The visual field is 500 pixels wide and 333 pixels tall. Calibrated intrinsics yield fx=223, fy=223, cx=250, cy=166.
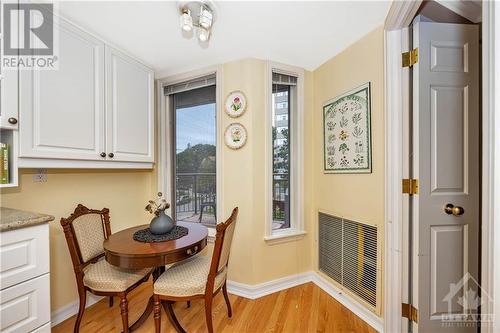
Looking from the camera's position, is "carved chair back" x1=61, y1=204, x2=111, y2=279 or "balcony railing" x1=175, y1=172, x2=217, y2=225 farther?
"balcony railing" x1=175, y1=172, x2=217, y2=225

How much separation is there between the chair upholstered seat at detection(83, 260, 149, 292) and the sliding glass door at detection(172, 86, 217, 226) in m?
0.96

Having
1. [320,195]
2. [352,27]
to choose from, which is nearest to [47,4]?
[352,27]

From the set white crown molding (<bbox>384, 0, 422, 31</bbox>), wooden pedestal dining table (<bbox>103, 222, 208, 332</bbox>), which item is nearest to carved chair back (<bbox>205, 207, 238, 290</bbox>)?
wooden pedestal dining table (<bbox>103, 222, 208, 332</bbox>)

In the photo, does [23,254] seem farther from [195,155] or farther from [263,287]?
[263,287]

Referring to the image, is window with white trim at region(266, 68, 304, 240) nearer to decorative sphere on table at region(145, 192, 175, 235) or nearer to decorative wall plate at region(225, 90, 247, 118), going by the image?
decorative wall plate at region(225, 90, 247, 118)

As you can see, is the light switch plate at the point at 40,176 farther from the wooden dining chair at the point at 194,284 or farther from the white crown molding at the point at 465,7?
the white crown molding at the point at 465,7

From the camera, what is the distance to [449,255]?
1.44 meters

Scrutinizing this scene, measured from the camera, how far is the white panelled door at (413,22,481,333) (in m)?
1.41

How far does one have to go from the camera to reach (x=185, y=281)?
1.54 meters

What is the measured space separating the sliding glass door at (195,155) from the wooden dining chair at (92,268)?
888 millimetres

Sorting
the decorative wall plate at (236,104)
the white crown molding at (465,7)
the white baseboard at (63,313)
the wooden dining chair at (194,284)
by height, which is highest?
the white crown molding at (465,7)

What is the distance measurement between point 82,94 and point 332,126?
Result: 82.6 inches

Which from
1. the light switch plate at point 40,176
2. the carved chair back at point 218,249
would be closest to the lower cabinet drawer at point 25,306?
the light switch plate at point 40,176

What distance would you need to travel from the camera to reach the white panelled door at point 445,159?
141cm
